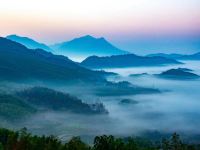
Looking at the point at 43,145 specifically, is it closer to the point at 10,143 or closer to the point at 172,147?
the point at 10,143

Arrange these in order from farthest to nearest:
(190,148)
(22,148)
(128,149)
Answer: (190,148), (128,149), (22,148)

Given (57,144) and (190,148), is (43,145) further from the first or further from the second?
(190,148)

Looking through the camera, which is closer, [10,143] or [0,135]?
[10,143]

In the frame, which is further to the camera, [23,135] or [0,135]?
[0,135]

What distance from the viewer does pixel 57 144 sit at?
11569 centimetres

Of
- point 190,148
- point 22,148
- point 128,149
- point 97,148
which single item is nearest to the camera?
point 22,148

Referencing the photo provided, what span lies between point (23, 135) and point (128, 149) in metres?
29.2

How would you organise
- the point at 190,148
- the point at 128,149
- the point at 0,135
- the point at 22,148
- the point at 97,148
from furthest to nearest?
the point at 190,148 < the point at 0,135 < the point at 128,149 < the point at 97,148 < the point at 22,148

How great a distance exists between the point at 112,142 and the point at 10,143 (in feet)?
86.4

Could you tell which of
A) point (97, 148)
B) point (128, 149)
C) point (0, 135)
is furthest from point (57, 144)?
point (0, 135)

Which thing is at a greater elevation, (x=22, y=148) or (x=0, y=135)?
(x=0, y=135)

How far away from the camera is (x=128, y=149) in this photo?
120 metres

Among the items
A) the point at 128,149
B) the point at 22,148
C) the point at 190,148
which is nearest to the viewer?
the point at 22,148

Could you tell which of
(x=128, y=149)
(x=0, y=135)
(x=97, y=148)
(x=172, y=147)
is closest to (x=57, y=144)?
(x=97, y=148)
